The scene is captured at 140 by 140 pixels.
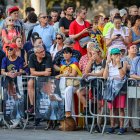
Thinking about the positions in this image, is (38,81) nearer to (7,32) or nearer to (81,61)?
(81,61)

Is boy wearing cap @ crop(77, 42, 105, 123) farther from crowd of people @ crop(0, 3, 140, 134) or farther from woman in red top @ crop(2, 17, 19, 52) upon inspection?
woman in red top @ crop(2, 17, 19, 52)

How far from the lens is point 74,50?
1706 centimetres

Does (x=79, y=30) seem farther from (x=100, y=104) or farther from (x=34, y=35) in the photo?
(x=100, y=104)

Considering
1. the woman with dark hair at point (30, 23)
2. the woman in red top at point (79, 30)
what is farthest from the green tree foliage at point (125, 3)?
the woman in red top at point (79, 30)

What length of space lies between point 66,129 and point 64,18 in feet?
13.4

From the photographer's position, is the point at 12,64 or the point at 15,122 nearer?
the point at 15,122

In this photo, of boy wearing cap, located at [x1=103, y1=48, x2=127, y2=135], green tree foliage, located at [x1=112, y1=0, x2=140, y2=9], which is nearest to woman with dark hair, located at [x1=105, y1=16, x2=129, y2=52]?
boy wearing cap, located at [x1=103, y1=48, x2=127, y2=135]

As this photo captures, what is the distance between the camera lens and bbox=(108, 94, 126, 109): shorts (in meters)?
15.8

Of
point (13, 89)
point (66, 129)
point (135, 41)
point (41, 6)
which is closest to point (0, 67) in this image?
point (13, 89)

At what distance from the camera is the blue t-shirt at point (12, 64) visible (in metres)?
17.0

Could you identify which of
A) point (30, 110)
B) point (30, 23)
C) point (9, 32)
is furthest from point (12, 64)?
point (30, 23)

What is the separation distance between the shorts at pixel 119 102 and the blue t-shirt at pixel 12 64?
2.25 m

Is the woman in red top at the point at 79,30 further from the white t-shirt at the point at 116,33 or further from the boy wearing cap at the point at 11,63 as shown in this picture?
the boy wearing cap at the point at 11,63

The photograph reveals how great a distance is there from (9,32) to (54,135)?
3830mm
